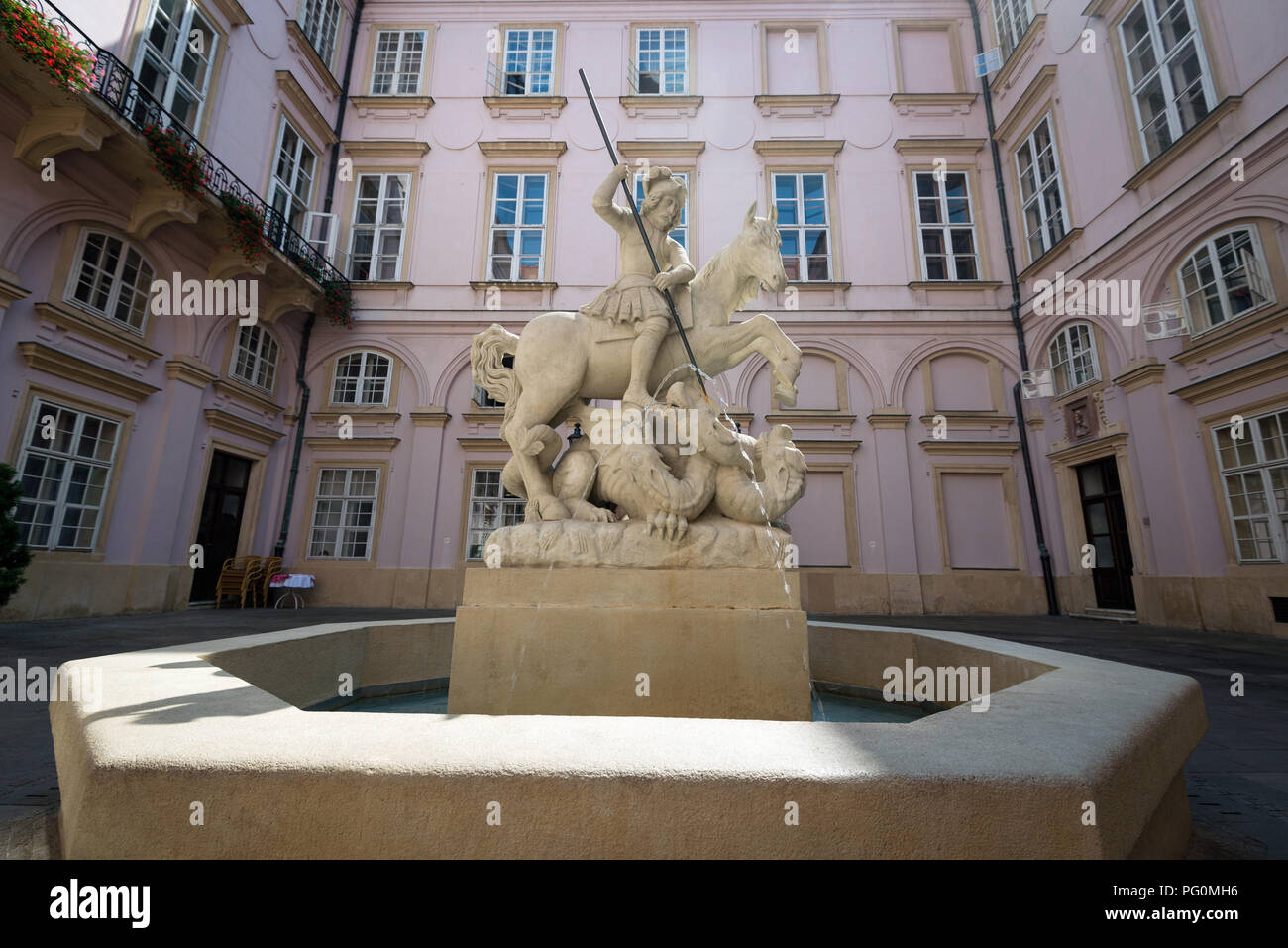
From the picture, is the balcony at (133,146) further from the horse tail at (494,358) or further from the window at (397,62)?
the horse tail at (494,358)

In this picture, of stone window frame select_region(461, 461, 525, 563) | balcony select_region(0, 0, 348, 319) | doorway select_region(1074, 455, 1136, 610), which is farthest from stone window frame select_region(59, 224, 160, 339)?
doorway select_region(1074, 455, 1136, 610)

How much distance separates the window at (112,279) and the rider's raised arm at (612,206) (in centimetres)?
929

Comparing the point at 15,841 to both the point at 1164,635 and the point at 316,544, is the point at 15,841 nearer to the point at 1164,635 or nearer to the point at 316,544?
the point at 1164,635

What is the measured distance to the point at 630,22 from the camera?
14.7 m

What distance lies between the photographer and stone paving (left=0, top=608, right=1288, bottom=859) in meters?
1.70

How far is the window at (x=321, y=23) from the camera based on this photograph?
527 inches

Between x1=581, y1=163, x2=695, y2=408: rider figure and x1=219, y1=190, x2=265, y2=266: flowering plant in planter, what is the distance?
9.64 m

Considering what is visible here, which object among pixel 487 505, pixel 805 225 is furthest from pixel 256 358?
pixel 805 225

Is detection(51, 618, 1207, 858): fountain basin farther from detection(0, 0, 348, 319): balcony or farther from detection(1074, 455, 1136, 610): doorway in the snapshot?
Answer: detection(1074, 455, 1136, 610): doorway

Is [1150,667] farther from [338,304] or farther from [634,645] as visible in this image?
[338,304]

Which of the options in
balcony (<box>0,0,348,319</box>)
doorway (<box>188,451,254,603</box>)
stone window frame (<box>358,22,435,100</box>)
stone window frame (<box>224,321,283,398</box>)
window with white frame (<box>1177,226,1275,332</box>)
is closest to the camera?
balcony (<box>0,0,348,319</box>)

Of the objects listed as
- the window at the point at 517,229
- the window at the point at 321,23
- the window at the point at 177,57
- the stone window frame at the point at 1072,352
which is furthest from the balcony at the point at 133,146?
the stone window frame at the point at 1072,352

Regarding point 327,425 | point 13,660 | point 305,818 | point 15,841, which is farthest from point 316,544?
point 305,818

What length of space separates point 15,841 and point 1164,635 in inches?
401
